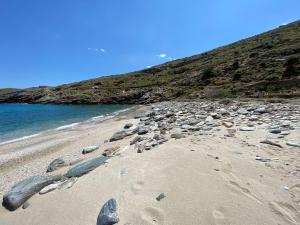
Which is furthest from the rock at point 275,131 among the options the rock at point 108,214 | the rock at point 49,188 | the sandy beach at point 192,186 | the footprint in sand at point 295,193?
the rock at point 49,188

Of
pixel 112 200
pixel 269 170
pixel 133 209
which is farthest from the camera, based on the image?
pixel 269 170

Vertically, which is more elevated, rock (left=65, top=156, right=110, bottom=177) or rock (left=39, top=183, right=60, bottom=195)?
rock (left=65, top=156, right=110, bottom=177)

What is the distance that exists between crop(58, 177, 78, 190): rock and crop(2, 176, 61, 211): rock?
67cm

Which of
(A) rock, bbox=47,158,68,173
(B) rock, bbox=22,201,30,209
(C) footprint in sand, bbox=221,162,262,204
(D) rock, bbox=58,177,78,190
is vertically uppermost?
(C) footprint in sand, bbox=221,162,262,204

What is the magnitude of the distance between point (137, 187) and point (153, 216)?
1.42m

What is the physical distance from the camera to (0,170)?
1219cm

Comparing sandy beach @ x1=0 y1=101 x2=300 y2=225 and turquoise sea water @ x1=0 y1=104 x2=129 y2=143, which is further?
turquoise sea water @ x1=0 y1=104 x2=129 y2=143

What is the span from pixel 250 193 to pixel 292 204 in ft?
2.75

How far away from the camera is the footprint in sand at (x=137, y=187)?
5.91m

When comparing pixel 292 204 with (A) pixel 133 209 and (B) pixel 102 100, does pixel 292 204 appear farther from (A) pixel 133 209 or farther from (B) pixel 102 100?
(B) pixel 102 100

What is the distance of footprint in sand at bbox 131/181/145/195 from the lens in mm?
5914

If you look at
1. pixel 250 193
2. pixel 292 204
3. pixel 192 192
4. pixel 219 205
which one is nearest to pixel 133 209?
pixel 192 192

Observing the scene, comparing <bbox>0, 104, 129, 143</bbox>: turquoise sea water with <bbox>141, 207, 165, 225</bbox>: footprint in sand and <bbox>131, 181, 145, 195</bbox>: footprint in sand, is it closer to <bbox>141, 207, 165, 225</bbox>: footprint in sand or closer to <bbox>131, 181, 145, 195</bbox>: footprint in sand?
<bbox>131, 181, 145, 195</bbox>: footprint in sand

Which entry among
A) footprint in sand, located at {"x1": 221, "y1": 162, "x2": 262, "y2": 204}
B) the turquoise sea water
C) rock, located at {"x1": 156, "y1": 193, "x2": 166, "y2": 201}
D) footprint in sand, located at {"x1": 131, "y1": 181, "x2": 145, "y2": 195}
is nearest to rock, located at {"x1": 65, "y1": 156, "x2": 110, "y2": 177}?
footprint in sand, located at {"x1": 131, "y1": 181, "x2": 145, "y2": 195}
